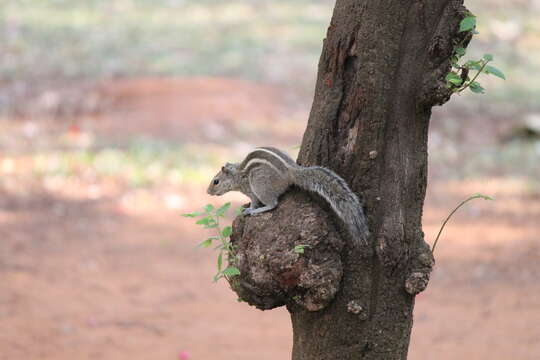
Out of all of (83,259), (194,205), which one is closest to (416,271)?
(83,259)

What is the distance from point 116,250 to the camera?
6320 millimetres

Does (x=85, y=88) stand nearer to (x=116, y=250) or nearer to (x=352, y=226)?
(x=116, y=250)

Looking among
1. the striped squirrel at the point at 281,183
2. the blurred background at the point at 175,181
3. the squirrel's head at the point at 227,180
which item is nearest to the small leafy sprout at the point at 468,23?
the striped squirrel at the point at 281,183

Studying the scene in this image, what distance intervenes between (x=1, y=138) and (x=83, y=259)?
320 cm

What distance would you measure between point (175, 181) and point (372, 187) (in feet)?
17.3

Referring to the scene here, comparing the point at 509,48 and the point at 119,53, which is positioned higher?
the point at 509,48

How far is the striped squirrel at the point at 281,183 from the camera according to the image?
256 centimetres

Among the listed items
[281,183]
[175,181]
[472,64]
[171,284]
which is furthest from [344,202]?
[175,181]

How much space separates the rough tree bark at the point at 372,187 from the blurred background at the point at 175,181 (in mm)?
576

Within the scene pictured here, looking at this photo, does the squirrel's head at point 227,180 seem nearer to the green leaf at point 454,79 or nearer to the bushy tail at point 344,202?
the bushy tail at point 344,202

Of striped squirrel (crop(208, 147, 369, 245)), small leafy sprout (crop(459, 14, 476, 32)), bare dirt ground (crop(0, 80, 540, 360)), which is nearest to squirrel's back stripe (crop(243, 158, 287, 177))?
striped squirrel (crop(208, 147, 369, 245))

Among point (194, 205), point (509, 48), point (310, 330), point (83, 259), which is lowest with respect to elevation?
point (310, 330)

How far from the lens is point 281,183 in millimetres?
2873

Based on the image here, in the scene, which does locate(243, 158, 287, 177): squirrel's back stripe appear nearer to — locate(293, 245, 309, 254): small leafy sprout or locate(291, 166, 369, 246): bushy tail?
locate(291, 166, 369, 246): bushy tail
